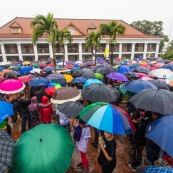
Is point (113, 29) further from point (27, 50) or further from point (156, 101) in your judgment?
point (27, 50)

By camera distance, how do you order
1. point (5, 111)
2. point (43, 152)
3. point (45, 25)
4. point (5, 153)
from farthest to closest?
point (45, 25)
point (5, 111)
point (43, 152)
point (5, 153)

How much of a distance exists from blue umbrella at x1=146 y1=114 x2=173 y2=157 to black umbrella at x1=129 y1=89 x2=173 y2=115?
788 millimetres

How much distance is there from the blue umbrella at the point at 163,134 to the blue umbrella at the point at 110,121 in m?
0.42

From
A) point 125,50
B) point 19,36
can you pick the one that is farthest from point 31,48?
point 125,50

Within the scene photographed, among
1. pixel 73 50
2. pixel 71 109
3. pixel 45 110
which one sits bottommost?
pixel 73 50

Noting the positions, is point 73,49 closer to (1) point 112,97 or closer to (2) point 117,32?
(2) point 117,32

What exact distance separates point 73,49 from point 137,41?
14.0 metres

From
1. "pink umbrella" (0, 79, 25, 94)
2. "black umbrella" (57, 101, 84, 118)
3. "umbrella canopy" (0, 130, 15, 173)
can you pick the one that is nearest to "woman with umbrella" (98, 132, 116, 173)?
"black umbrella" (57, 101, 84, 118)

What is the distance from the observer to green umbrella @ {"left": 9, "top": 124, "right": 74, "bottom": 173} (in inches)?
86.2

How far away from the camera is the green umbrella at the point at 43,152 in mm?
2190

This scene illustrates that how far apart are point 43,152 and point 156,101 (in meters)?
2.65

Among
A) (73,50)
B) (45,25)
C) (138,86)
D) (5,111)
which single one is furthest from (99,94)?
(73,50)

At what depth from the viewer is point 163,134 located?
2406 millimetres

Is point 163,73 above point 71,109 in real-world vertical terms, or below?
below
